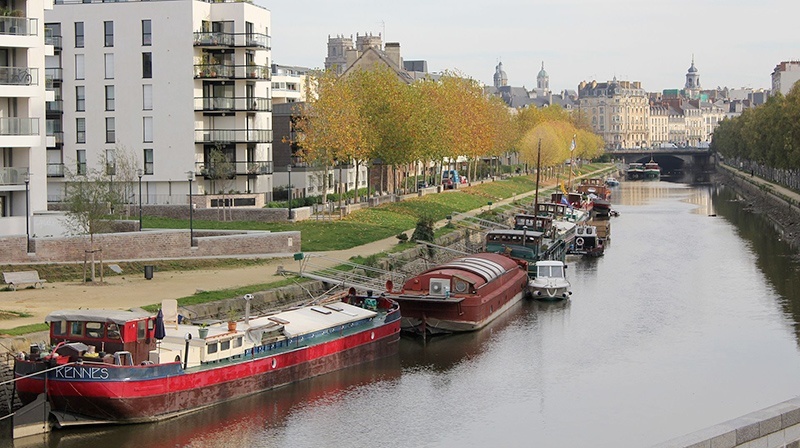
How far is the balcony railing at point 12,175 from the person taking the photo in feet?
174

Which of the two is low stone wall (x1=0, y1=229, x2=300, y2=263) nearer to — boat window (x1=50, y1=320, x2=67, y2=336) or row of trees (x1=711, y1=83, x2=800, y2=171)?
boat window (x1=50, y1=320, x2=67, y2=336)

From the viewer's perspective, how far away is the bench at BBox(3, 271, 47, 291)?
45.2m

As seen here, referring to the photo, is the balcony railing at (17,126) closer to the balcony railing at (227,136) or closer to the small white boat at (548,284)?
the small white boat at (548,284)

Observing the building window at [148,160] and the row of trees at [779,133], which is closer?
the building window at [148,160]

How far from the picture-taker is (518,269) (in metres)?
59.3

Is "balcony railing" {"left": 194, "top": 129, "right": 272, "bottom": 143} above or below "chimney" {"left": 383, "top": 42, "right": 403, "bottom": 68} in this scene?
below

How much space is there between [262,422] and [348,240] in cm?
3181

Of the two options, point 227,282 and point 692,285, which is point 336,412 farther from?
point 692,285

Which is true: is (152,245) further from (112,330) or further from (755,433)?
(755,433)

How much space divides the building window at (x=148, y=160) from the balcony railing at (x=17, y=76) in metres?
28.1

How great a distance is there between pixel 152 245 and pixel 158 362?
1955 centimetres

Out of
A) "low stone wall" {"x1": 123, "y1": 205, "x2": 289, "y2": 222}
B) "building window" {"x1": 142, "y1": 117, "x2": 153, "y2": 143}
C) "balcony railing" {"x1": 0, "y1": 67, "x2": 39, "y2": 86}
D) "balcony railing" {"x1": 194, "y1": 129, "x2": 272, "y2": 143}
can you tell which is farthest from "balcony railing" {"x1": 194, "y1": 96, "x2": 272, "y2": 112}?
"balcony railing" {"x1": 0, "y1": 67, "x2": 39, "y2": 86}

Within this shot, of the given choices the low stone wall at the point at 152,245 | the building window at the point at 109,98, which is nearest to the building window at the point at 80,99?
the building window at the point at 109,98

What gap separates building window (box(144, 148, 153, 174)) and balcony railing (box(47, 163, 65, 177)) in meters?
5.49
